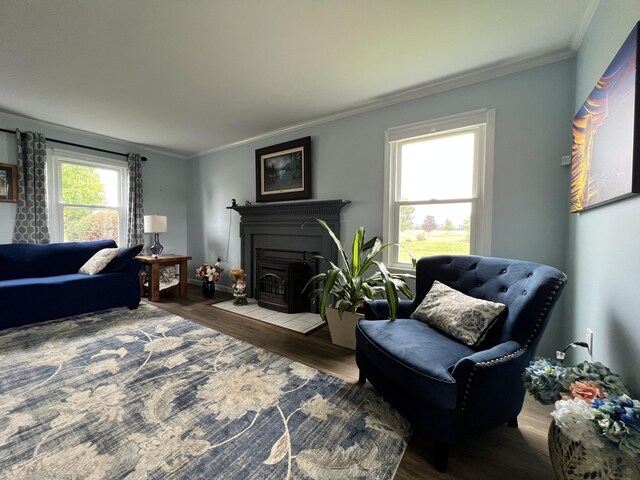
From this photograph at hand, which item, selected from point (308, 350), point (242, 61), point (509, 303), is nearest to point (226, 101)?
point (242, 61)

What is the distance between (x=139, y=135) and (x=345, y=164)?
10.3ft

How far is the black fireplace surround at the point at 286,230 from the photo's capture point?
10.5 ft

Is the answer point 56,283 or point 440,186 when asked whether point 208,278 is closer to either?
point 56,283

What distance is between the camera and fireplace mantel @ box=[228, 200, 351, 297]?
3189 mm

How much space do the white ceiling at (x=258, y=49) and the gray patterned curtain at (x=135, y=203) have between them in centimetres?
124

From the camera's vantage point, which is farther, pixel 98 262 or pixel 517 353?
pixel 98 262

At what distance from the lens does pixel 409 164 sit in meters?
2.75

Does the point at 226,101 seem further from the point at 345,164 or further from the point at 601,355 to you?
the point at 601,355

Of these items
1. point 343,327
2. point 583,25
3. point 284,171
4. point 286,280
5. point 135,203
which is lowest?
point 343,327

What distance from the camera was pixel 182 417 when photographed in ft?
4.85

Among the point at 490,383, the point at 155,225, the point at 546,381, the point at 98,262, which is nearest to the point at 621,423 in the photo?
the point at 546,381

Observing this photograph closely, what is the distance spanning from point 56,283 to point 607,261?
4.55 m

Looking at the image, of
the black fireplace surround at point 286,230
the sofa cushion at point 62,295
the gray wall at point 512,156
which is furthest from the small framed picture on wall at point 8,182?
the gray wall at point 512,156

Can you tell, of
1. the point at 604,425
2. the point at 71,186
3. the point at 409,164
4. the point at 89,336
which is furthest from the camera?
the point at 71,186
